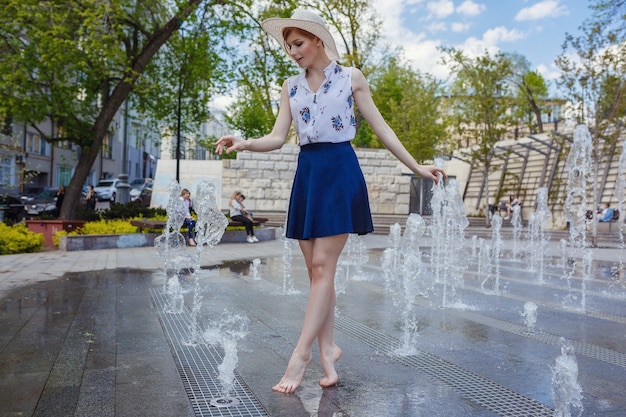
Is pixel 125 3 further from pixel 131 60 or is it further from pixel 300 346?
pixel 300 346

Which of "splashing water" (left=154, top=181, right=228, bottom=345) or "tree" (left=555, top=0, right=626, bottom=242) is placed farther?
"tree" (left=555, top=0, right=626, bottom=242)

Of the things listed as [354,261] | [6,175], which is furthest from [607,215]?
[6,175]

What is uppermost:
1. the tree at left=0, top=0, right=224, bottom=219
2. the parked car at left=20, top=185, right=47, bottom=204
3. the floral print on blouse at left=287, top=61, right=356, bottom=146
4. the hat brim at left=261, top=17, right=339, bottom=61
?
the tree at left=0, top=0, right=224, bottom=219

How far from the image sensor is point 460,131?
1118 inches

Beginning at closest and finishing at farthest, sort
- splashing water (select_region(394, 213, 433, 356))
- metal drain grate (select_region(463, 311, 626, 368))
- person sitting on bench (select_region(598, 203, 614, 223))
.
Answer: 1. metal drain grate (select_region(463, 311, 626, 368))
2. splashing water (select_region(394, 213, 433, 356))
3. person sitting on bench (select_region(598, 203, 614, 223))

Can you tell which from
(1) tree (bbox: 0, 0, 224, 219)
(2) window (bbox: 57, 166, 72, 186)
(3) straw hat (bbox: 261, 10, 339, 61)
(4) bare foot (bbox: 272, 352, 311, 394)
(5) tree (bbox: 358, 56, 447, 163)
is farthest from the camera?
(2) window (bbox: 57, 166, 72, 186)

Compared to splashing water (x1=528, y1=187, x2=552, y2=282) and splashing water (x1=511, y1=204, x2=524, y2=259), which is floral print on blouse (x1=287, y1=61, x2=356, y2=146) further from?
splashing water (x1=528, y1=187, x2=552, y2=282)

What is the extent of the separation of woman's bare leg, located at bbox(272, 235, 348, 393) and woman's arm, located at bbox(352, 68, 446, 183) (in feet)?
1.86

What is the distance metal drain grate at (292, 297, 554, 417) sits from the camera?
3031 mm

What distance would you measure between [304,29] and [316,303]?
1.44m

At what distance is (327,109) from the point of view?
340 cm

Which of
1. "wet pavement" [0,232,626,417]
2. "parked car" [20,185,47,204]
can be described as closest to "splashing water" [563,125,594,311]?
"wet pavement" [0,232,626,417]

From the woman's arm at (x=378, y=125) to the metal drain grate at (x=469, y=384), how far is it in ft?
3.65

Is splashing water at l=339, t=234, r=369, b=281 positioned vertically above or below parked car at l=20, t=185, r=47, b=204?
below
